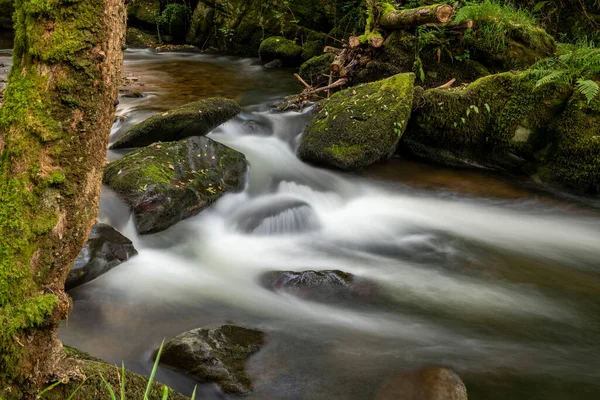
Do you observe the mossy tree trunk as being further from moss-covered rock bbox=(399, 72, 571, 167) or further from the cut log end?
the cut log end

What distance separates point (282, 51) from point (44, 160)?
40.8 ft

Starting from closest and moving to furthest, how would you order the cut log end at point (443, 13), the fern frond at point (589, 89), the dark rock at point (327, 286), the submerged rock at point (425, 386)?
the submerged rock at point (425, 386)
the dark rock at point (327, 286)
the fern frond at point (589, 89)
the cut log end at point (443, 13)

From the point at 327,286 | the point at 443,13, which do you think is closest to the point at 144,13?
the point at 443,13

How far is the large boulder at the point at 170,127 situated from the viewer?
6691 mm

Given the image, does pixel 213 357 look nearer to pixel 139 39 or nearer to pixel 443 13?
pixel 443 13

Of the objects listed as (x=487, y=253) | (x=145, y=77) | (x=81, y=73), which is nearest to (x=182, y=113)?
(x=487, y=253)

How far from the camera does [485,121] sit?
7246mm

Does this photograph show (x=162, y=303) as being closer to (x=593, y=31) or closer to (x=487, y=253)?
(x=487, y=253)

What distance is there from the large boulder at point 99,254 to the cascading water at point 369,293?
0.32 ft

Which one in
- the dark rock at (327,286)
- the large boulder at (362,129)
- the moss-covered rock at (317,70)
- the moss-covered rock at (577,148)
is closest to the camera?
the dark rock at (327,286)

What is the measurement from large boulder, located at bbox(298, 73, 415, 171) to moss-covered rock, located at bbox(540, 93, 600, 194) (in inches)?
80.3

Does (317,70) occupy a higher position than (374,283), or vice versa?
(317,70)

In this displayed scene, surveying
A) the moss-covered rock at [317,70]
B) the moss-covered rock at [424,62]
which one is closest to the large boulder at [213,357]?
the moss-covered rock at [424,62]

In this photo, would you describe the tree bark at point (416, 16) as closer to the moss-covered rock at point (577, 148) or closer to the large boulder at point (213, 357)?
the moss-covered rock at point (577, 148)
